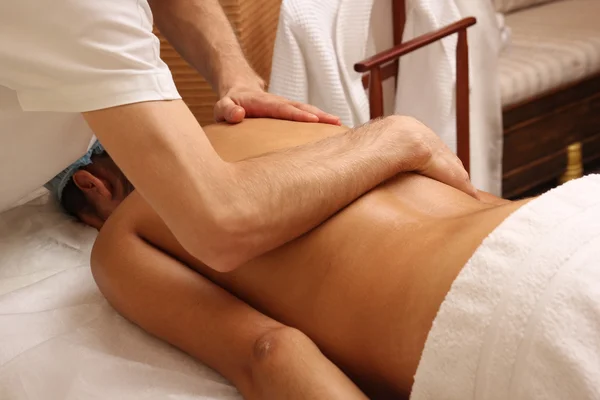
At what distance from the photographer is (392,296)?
921mm

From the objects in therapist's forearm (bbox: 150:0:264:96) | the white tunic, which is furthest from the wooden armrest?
the white tunic

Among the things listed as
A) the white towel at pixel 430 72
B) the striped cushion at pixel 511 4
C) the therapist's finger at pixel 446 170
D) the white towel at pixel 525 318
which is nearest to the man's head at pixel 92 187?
the therapist's finger at pixel 446 170

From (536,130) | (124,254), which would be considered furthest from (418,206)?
(536,130)

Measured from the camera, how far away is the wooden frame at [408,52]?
6.23 feet

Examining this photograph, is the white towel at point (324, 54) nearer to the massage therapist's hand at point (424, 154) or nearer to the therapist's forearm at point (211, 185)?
the massage therapist's hand at point (424, 154)

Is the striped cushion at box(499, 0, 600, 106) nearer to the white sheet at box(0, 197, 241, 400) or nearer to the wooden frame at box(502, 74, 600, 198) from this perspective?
the wooden frame at box(502, 74, 600, 198)

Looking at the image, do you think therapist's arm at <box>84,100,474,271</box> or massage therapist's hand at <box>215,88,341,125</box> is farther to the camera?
massage therapist's hand at <box>215,88,341,125</box>

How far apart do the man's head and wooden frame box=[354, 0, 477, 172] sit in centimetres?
67

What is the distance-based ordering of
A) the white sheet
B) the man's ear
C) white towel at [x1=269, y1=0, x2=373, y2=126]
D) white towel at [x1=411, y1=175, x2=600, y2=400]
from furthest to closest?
white towel at [x1=269, y1=0, x2=373, y2=126]
the man's ear
the white sheet
white towel at [x1=411, y1=175, x2=600, y2=400]

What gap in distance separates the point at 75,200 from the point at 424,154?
2.52 ft

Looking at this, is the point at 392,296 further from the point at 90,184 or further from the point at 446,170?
the point at 90,184

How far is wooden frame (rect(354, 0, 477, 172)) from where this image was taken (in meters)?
1.90

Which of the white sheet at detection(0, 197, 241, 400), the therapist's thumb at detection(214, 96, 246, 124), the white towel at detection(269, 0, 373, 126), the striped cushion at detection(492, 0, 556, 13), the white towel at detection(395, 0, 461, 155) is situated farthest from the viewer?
the striped cushion at detection(492, 0, 556, 13)

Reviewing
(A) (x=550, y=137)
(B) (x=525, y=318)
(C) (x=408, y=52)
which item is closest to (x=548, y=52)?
(A) (x=550, y=137)
